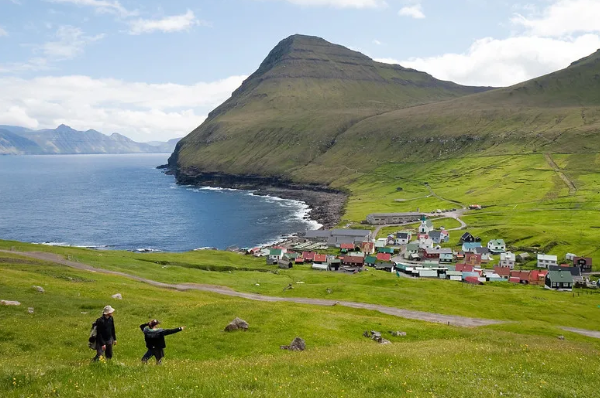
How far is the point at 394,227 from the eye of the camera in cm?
19400

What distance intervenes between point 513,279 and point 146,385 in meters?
122

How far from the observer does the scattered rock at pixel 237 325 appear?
1453 inches

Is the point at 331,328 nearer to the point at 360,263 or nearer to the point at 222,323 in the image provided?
the point at 222,323

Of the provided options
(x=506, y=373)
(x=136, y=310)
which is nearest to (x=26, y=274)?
(x=136, y=310)

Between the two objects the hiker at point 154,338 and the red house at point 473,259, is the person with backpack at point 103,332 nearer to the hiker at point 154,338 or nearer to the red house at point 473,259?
the hiker at point 154,338

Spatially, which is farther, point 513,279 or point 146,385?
point 513,279

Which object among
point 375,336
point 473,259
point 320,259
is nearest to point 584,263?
point 473,259

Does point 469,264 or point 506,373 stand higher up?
point 506,373

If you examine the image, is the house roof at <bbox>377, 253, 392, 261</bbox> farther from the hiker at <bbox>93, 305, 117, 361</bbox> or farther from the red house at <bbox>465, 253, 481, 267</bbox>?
the hiker at <bbox>93, 305, 117, 361</bbox>

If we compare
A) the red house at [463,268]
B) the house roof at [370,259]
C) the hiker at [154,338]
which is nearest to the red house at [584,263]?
the red house at [463,268]

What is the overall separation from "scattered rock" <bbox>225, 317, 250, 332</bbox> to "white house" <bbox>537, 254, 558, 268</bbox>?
121282 mm

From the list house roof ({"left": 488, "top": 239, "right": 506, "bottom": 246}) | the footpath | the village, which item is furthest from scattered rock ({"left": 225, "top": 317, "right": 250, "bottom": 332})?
house roof ({"left": 488, "top": 239, "right": 506, "bottom": 246})

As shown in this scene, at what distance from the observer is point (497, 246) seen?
148 m

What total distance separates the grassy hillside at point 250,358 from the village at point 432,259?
261 feet
